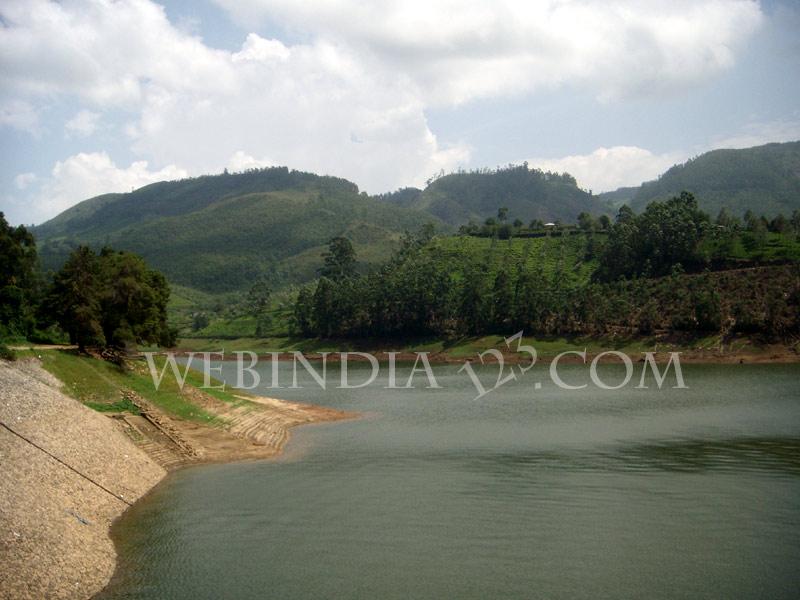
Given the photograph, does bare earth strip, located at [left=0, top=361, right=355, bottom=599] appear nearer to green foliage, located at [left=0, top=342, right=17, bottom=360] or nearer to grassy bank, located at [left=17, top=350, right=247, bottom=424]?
green foliage, located at [left=0, top=342, right=17, bottom=360]

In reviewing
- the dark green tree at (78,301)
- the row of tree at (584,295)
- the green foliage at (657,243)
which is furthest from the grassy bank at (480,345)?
the dark green tree at (78,301)

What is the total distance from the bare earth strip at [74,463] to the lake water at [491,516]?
1.18m

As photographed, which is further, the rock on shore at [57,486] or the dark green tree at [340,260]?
the dark green tree at [340,260]

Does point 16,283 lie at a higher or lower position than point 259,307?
higher

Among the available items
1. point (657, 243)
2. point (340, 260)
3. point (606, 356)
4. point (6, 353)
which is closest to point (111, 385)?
point (6, 353)

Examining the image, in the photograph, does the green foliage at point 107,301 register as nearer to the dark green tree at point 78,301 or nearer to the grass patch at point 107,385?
the dark green tree at point 78,301

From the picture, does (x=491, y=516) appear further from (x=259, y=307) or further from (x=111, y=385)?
(x=259, y=307)

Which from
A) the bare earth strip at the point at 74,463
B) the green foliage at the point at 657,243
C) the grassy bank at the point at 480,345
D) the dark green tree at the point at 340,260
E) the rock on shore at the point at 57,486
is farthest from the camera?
the dark green tree at the point at 340,260

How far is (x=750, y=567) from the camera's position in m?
21.7

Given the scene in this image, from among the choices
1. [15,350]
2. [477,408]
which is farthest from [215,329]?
[15,350]

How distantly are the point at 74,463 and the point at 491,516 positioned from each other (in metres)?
16.9

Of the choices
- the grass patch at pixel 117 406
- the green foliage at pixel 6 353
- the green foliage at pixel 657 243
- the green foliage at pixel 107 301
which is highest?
the green foliage at pixel 657 243

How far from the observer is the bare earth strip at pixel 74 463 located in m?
20.1

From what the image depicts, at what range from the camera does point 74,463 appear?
28.5 metres
